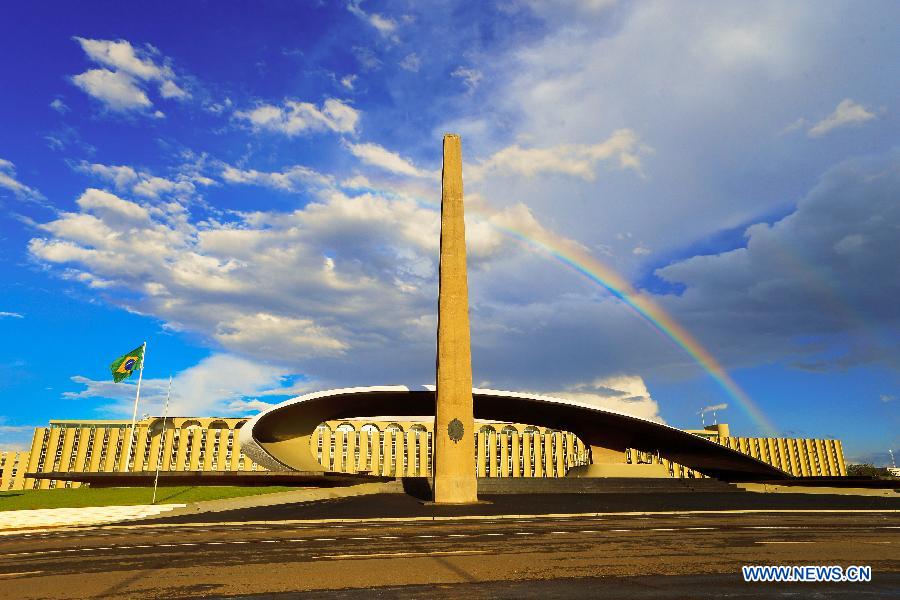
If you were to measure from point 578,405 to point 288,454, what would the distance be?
27.2 m

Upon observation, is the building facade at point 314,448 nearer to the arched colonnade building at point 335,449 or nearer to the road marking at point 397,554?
the arched colonnade building at point 335,449

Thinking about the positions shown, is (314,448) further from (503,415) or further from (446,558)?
(446,558)

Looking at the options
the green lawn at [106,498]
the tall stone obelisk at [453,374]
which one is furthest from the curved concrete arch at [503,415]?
the tall stone obelisk at [453,374]

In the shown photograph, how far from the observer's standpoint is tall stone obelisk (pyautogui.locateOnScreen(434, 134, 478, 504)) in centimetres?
3033

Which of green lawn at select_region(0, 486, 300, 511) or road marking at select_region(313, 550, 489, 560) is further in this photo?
green lawn at select_region(0, 486, 300, 511)

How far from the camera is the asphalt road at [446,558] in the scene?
9.38m

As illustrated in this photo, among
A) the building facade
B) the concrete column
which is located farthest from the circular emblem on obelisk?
the concrete column

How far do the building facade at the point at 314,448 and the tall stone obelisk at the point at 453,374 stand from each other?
72.9m

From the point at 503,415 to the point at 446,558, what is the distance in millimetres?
46636

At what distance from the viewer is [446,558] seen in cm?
1257

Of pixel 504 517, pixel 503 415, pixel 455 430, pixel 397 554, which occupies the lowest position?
pixel 504 517

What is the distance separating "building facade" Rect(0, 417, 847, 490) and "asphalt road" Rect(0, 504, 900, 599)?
277ft

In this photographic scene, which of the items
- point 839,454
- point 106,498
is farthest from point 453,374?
point 839,454

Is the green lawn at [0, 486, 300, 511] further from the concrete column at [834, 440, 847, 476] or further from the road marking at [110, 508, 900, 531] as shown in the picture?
the concrete column at [834, 440, 847, 476]
